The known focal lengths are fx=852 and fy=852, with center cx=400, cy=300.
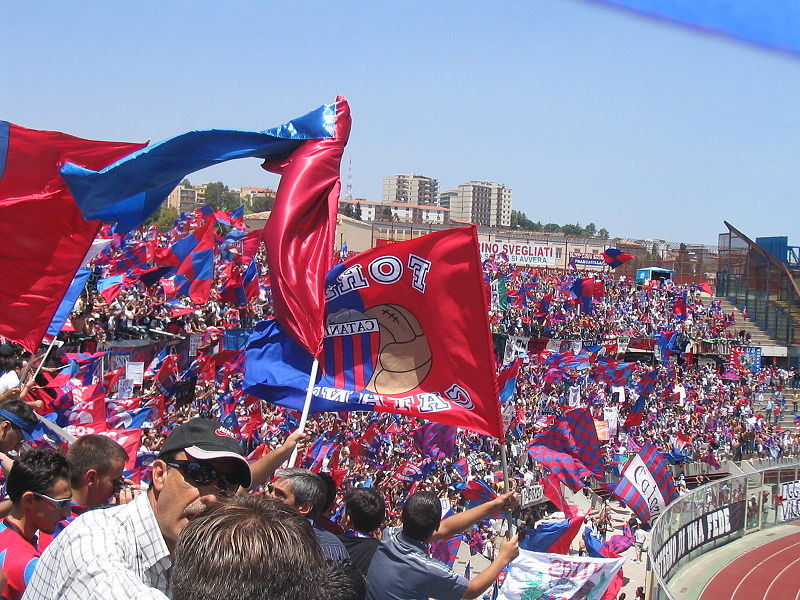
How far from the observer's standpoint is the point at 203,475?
A: 2584mm

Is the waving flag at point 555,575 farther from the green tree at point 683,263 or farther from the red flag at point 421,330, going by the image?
the green tree at point 683,263

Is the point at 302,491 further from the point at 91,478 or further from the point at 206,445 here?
the point at 206,445

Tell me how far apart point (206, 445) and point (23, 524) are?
4.00 feet

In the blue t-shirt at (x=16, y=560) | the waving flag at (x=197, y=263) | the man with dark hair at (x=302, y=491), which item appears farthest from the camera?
the waving flag at (x=197, y=263)

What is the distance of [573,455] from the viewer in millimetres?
11688

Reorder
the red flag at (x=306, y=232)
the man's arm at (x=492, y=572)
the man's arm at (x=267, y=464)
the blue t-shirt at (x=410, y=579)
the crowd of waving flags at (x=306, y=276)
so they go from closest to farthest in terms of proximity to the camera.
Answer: the blue t-shirt at (x=410, y=579) → the man's arm at (x=492, y=572) → the man's arm at (x=267, y=464) → the crowd of waving flags at (x=306, y=276) → the red flag at (x=306, y=232)

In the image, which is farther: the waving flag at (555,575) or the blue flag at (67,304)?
the blue flag at (67,304)

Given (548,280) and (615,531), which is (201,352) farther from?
(548,280)

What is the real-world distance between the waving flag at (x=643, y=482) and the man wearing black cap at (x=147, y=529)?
29.6ft

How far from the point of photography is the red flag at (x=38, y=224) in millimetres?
6520

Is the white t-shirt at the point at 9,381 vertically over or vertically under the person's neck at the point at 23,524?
over

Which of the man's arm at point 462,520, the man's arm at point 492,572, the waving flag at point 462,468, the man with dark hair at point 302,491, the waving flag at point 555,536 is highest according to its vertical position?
the man with dark hair at point 302,491

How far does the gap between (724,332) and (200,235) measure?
107 feet

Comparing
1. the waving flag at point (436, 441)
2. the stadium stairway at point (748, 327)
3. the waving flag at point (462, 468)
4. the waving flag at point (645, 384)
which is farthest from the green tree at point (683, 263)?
the waving flag at point (436, 441)
